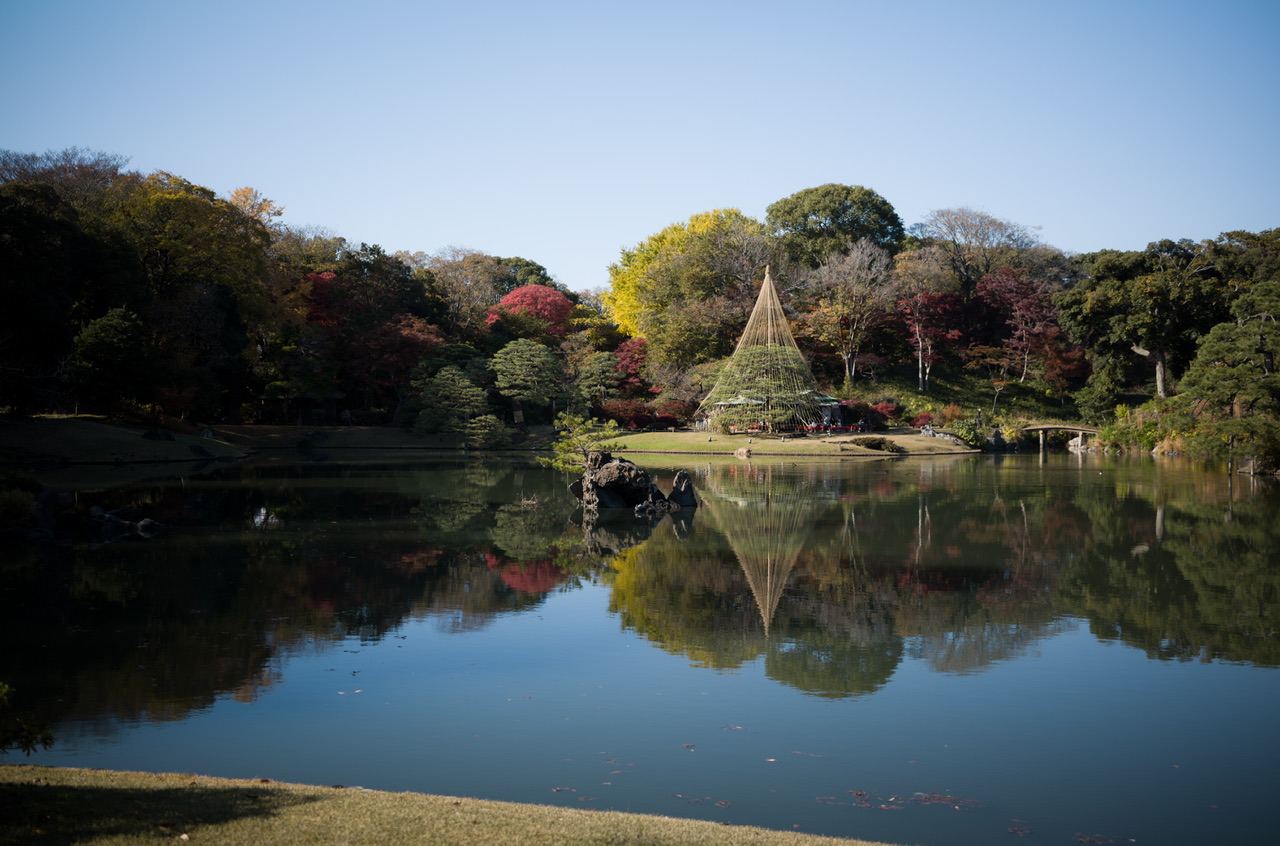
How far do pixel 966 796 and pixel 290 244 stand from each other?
43874 millimetres

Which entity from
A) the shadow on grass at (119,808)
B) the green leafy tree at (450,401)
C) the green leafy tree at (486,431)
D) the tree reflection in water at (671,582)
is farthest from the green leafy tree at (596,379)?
the shadow on grass at (119,808)

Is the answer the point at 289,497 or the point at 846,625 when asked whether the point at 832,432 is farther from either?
the point at 846,625

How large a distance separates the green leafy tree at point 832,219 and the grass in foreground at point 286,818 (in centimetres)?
5173

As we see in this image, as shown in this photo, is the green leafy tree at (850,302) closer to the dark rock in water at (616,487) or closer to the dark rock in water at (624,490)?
the dark rock in water at (624,490)

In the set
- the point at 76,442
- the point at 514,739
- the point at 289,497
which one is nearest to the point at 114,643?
the point at 514,739

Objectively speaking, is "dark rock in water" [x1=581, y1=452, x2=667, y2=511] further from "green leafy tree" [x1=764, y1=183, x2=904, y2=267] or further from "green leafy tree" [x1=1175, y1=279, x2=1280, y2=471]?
"green leafy tree" [x1=764, y1=183, x2=904, y2=267]

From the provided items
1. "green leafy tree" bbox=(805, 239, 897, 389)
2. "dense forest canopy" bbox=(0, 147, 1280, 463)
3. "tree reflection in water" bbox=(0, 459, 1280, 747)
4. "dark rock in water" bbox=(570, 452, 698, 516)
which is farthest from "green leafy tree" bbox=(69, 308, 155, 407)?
"green leafy tree" bbox=(805, 239, 897, 389)

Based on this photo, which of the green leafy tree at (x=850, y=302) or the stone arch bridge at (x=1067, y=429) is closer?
the stone arch bridge at (x=1067, y=429)

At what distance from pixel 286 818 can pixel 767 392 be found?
36545 millimetres

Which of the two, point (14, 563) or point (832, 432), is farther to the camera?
point (832, 432)

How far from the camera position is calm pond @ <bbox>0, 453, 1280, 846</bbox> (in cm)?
575

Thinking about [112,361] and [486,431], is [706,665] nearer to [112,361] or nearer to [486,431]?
[112,361]

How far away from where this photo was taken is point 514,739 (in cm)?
652

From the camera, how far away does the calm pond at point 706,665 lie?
226 inches
